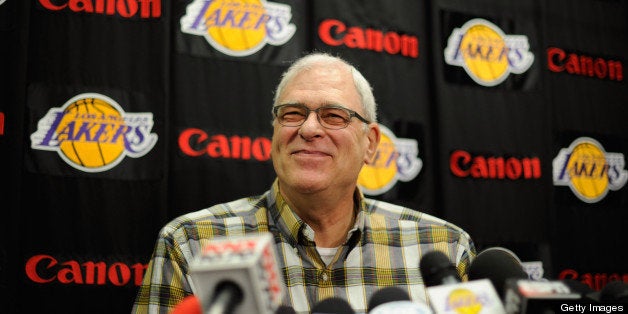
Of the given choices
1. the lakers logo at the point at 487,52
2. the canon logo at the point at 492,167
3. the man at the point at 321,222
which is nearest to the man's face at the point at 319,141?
the man at the point at 321,222

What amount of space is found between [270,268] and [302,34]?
66.7 inches

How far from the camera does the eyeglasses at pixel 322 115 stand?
52.6 inches

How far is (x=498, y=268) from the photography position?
747 mm

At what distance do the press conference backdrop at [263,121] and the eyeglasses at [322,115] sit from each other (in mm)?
627

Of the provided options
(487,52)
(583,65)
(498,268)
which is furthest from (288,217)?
(583,65)

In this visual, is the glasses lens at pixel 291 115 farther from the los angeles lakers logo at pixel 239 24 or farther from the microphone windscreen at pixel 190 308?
the microphone windscreen at pixel 190 308

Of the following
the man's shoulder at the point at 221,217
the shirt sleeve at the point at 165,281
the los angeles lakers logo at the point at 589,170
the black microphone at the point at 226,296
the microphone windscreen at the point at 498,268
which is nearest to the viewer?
the black microphone at the point at 226,296

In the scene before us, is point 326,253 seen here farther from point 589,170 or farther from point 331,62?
point 589,170

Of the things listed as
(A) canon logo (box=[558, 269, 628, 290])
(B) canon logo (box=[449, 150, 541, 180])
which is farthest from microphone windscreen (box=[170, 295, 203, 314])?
(A) canon logo (box=[558, 269, 628, 290])

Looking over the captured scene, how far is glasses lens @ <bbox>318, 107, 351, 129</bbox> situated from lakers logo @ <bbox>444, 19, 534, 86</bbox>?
1165 mm

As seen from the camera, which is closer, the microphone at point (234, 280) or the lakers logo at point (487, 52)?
the microphone at point (234, 280)

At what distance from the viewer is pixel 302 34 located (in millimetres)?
2102

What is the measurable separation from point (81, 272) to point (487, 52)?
193cm

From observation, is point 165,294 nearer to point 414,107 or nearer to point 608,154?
point 414,107
